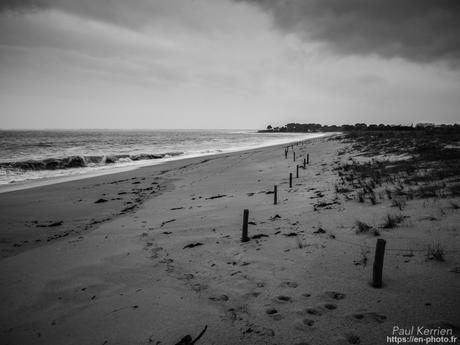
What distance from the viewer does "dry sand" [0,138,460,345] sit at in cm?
376

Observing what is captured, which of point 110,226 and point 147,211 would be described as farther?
point 147,211

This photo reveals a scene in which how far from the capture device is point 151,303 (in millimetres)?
4570

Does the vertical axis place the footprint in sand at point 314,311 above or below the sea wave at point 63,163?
below

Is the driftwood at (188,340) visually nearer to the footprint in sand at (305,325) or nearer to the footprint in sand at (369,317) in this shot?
the footprint in sand at (305,325)

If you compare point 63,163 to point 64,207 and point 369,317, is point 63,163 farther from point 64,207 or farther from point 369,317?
point 369,317

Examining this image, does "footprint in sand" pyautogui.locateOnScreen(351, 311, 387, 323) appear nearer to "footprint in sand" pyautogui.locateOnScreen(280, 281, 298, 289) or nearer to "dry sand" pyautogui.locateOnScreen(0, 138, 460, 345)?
"dry sand" pyautogui.locateOnScreen(0, 138, 460, 345)

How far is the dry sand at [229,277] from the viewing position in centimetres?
376

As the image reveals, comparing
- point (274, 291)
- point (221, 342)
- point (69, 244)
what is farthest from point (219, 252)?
point (69, 244)

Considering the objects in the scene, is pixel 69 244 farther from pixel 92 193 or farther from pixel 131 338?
pixel 92 193

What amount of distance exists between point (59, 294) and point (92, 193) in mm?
10498

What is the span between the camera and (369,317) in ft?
12.0

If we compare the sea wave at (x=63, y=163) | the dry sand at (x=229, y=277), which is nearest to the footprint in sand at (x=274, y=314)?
the dry sand at (x=229, y=277)

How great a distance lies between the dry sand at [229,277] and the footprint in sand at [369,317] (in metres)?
0.01

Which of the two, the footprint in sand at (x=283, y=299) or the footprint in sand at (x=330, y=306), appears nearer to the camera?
the footprint in sand at (x=330, y=306)
